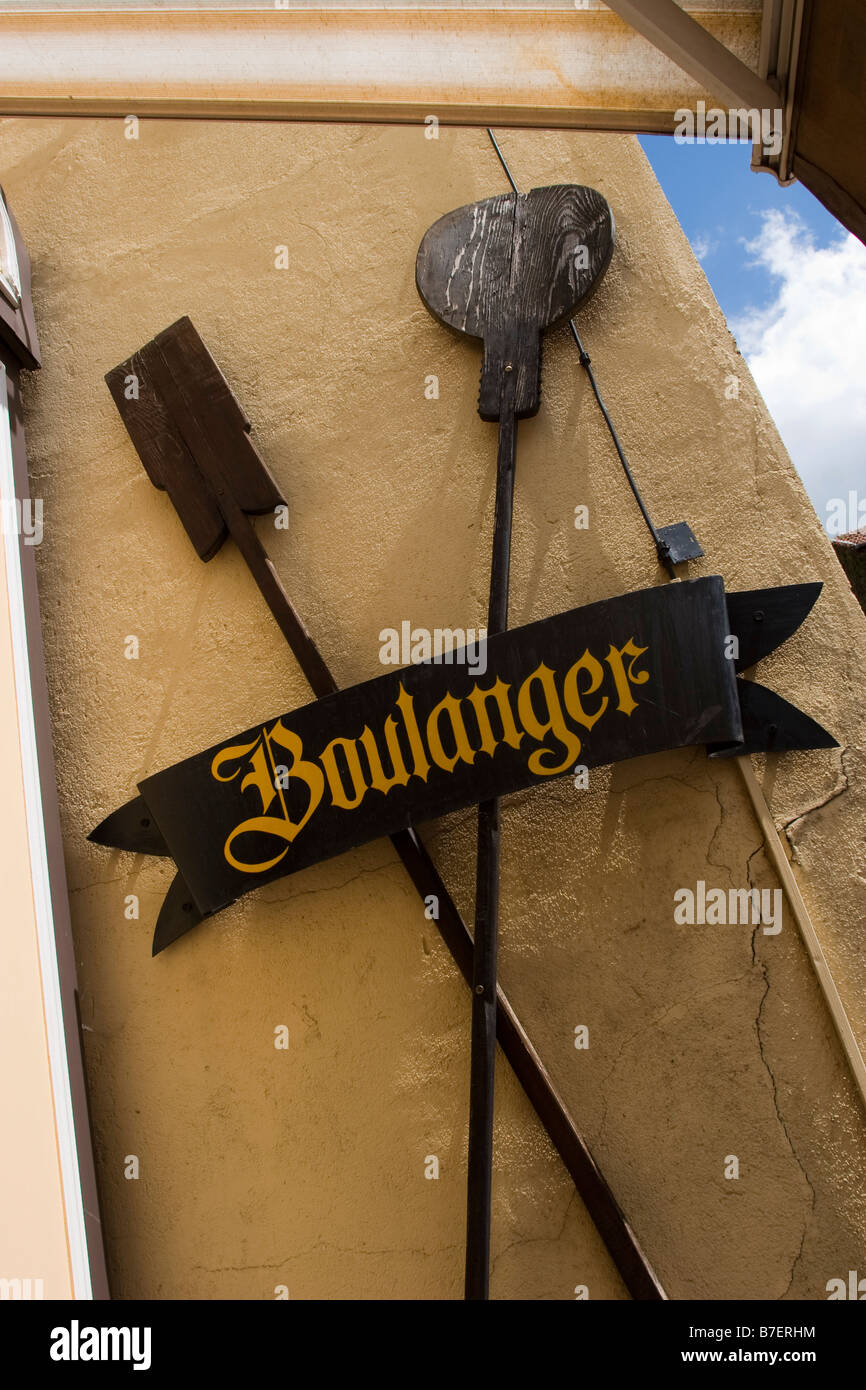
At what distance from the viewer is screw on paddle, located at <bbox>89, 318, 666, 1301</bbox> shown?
2707 mm

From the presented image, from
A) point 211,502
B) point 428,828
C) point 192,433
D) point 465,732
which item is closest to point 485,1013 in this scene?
point 428,828

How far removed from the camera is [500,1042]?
2.73 meters

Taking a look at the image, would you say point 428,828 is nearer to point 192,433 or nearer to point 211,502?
point 211,502

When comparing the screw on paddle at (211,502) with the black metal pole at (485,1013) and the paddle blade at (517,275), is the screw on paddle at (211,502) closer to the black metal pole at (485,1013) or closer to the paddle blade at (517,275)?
the black metal pole at (485,1013)

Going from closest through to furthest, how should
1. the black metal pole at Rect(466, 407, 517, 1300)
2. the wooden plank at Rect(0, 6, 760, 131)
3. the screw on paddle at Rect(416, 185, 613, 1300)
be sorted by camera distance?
the wooden plank at Rect(0, 6, 760, 131) → the black metal pole at Rect(466, 407, 517, 1300) → the screw on paddle at Rect(416, 185, 613, 1300)

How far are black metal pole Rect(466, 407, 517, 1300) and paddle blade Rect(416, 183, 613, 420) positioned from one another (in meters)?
0.54

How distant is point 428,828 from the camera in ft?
9.86

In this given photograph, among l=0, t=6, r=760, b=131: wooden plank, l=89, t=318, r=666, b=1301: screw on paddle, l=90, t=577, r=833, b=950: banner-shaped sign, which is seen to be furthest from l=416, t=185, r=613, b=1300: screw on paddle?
l=0, t=6, r=760, b=131: wooden plank

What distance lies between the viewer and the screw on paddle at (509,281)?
3.20 metres

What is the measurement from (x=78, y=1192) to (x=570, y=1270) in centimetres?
138

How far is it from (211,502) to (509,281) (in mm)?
1232

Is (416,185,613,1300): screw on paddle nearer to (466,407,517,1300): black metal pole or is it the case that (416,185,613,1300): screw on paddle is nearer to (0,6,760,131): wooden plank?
(466,407,517,1300): black metal pole

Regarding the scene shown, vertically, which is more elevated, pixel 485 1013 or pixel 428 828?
pixel 428 828
